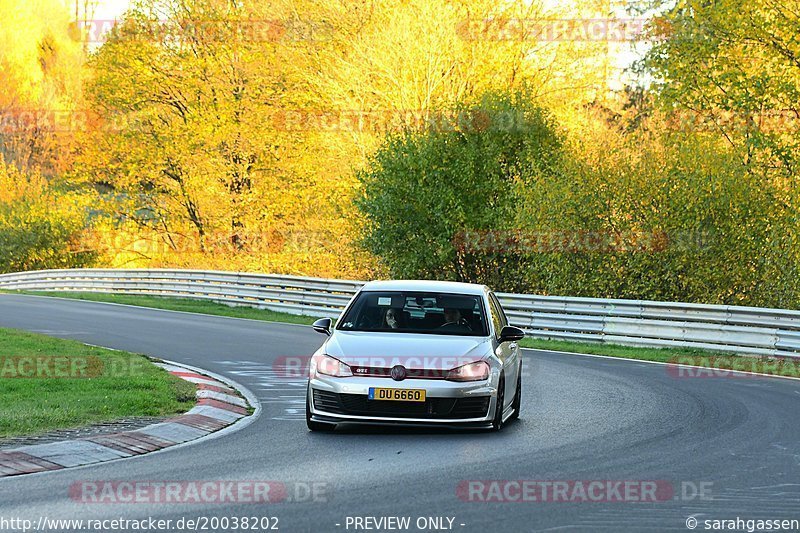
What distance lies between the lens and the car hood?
33.7 feet

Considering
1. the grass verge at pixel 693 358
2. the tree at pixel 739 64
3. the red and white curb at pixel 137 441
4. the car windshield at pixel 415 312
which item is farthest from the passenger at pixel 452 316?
the tree at pixel 739 64

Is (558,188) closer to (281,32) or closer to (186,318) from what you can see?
(186,318)

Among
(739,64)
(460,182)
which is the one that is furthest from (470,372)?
(460,182)

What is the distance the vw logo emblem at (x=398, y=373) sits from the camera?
10.1 m

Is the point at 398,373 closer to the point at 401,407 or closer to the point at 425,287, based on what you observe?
the point at 401,407

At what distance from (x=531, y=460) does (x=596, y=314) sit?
45.4ft

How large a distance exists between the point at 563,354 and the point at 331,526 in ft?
45.7

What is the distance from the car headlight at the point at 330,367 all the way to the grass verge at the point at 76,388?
5.90 feet

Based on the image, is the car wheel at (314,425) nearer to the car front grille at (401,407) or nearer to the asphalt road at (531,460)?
the asphalt road at (531,460)

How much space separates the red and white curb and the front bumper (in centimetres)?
121

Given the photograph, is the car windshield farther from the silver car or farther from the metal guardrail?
the metal guardrail

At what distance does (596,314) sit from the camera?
22.6 metres

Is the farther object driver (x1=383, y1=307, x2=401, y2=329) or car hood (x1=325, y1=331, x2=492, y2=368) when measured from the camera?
driver (x1=383, y1=307, x2=401, y2=329)

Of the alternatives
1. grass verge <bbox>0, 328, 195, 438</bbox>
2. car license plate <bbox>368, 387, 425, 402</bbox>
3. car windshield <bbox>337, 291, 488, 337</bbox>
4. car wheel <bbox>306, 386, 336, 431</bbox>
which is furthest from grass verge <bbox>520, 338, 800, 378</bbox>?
grass verge <bbox>0, 328, 195, 438</bbox>
